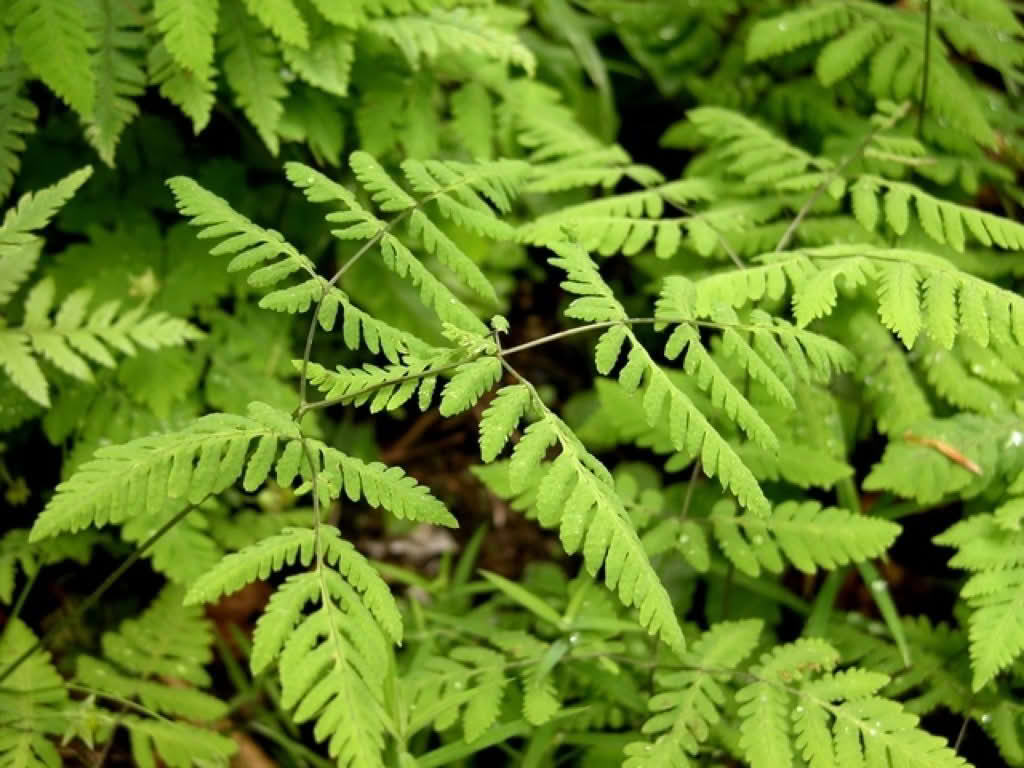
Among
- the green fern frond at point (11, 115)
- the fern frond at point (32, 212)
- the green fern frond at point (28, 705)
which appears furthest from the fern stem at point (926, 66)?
the green fern frond at point (28, 705)

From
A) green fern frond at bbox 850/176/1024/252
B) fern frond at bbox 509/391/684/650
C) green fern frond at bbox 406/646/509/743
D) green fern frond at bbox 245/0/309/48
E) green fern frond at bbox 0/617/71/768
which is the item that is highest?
green fern frond at bbox 245/0/309/48

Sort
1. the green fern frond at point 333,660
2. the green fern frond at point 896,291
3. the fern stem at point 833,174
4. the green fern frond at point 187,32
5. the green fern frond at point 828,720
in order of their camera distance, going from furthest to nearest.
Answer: the fern stem at point 833,174 → the green fern frond at point 187,32 → the green fern frond at point 896,291 → the green fern frond at point 828,720 → the green fern frond at point 333,660

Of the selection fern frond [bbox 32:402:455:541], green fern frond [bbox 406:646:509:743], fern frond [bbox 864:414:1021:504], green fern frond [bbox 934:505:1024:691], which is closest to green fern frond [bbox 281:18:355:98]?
fern frond [bbox 32:402:455:541]

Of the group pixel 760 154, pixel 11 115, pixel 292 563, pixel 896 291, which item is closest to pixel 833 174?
pixel 760 154

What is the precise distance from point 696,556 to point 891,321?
0.74m

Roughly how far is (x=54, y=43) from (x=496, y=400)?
1334mm

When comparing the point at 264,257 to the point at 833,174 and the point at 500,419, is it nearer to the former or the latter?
the point at 500,419

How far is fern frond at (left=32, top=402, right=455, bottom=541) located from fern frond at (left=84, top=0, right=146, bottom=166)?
0.99 m

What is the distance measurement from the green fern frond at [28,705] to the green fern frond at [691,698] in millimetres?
1273

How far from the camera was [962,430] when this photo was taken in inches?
92.0

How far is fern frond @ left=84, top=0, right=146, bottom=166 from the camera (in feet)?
7.35

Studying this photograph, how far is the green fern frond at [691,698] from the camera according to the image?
183 centimetres

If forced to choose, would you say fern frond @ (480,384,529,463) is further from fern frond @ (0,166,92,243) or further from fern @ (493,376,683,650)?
fern frond @ (0,166,92,243)

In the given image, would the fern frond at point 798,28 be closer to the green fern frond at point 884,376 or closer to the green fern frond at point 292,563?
the green fern frond at point 884,376
